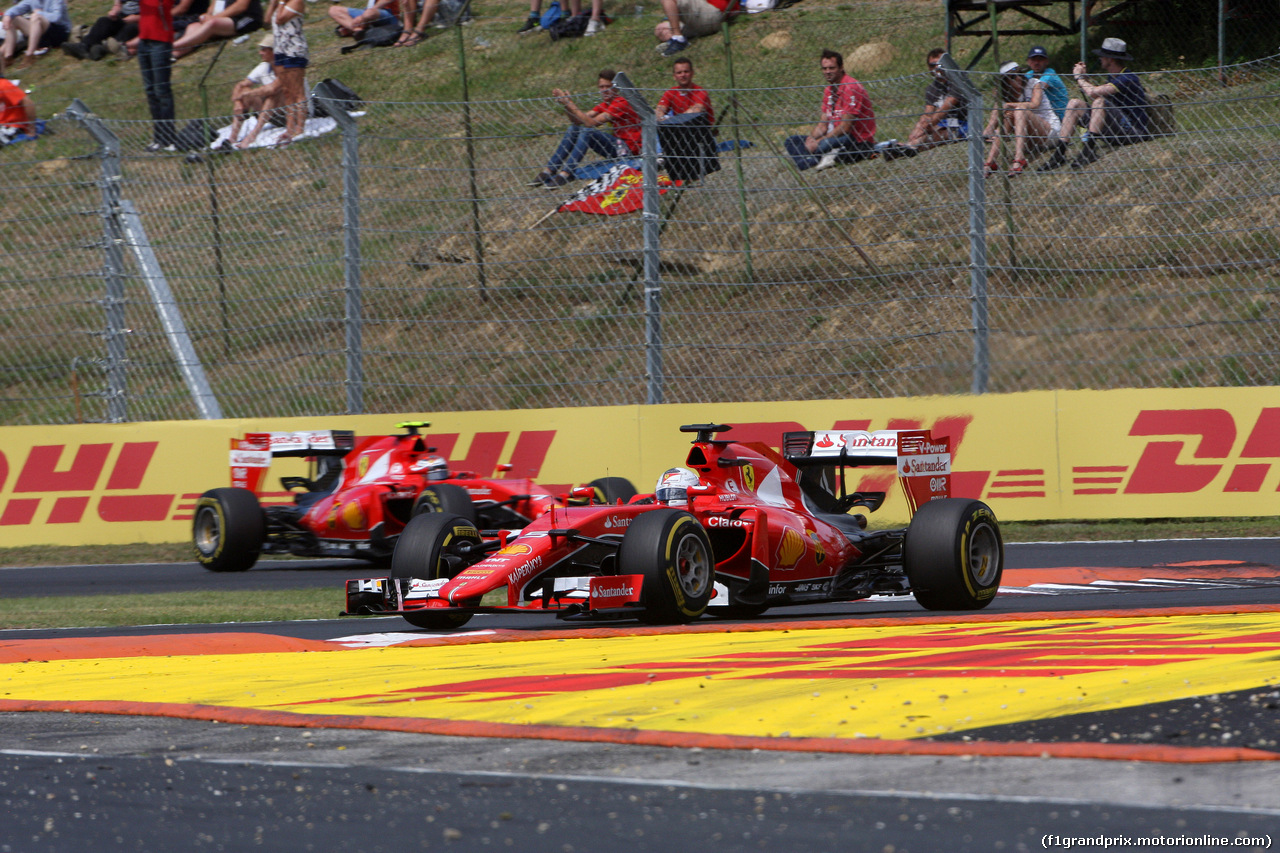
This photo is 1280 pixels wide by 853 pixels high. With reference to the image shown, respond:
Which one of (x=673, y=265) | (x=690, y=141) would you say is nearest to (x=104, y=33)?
(x=673, y=265)

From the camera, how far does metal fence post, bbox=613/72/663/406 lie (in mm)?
13766

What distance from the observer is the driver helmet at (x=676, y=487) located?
8848 millimetres

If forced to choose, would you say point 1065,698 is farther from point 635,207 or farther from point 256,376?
point 256,376

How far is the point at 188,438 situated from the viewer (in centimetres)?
1484

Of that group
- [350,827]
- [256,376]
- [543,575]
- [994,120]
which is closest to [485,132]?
[256,376]

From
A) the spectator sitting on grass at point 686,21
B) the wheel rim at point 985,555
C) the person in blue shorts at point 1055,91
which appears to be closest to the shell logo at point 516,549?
the wheel rim at point 985,555

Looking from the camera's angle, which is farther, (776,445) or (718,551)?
(776,445)

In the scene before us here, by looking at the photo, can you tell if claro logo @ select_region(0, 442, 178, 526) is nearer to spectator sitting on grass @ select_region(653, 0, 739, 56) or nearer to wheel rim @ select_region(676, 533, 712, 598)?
wheel rim @ select_region(676, 533, 712, 598)

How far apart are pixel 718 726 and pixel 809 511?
14.4 ft

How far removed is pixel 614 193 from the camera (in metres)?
14.9

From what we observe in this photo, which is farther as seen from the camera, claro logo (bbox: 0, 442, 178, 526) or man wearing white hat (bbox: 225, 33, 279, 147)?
man wearing white hat (bbox: 225, 33, 279, 147)

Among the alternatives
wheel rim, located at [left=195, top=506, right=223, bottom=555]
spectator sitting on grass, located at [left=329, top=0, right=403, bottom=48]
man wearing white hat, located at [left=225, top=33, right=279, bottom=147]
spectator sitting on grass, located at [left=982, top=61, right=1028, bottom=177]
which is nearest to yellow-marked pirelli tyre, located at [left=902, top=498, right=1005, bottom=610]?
spectator sitting on grass, located at [left=982, top=61, right=1028, bottom=177]

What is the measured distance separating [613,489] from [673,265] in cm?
288

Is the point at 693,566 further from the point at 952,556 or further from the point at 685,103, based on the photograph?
the point at 685,103
